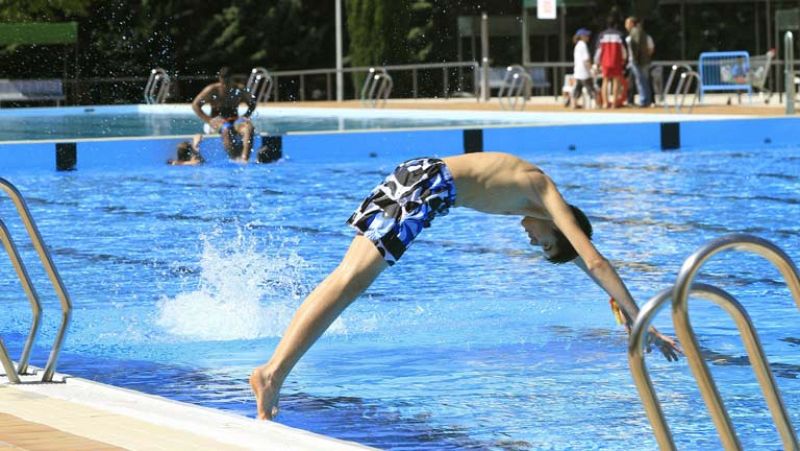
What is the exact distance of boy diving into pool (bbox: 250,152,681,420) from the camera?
4.92 metres

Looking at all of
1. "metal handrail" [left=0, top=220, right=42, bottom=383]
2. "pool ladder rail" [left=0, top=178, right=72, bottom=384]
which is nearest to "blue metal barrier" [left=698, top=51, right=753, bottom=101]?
"metal handrail" [left=0, top=220, right=42, bottom=383]

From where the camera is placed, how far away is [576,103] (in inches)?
1071

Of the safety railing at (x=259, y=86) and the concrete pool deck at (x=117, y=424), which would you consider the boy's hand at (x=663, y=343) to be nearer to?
the concrete pool deck at (x=117, y=424)

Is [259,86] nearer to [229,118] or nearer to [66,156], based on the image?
[229,118]

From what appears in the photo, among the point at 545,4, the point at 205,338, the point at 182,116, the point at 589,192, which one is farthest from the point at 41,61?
the point at 205,338

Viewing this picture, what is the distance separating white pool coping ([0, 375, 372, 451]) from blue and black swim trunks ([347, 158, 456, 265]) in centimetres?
68

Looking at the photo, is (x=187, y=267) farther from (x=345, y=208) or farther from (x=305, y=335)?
(x=305, y=335)

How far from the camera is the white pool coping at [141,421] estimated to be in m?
Answer: 4.43

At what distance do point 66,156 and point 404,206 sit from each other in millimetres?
13201

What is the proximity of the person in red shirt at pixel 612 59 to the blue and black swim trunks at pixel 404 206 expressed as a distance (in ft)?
66.7

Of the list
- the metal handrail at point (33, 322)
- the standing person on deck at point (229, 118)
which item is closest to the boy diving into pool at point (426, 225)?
the metal handrail at point (33, 322)

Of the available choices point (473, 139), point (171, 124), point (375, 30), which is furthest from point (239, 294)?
point (375, 30)

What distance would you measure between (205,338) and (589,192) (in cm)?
726

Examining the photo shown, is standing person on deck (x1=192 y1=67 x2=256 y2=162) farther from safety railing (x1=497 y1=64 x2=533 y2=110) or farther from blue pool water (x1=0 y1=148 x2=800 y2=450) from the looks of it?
safety railing (x1=497 y1=64 x2=533 y2=110)
